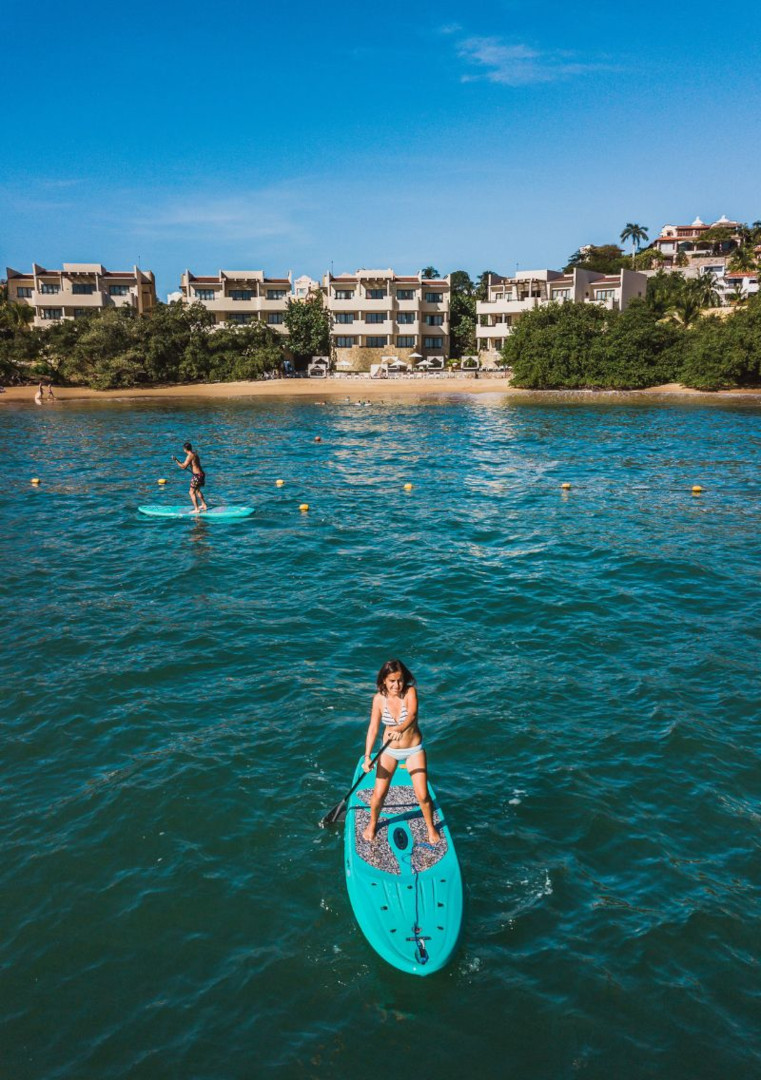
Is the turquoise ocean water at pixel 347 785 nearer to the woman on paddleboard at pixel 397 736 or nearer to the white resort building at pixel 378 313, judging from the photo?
the woman on paddleboard at pixel 397 736

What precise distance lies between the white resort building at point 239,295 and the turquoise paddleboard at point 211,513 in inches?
2802

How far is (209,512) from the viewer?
28.0 metres

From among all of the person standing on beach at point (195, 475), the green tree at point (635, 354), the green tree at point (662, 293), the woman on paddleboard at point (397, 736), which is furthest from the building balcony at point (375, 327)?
the woman on paddleboard at point (397, 736)

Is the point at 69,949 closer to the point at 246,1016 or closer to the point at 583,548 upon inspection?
the point at 246,1016

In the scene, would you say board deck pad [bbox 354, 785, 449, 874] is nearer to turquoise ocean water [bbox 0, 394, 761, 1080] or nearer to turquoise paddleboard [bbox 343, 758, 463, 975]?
turquoise paddleboard [bbox 343, 758, 463, 975]

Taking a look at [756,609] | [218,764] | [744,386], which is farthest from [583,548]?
[744,386]

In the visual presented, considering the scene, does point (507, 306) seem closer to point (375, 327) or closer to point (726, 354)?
point (375, 327)

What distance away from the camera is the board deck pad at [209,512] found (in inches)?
1096

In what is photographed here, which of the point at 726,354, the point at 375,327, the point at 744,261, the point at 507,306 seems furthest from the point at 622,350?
the point at 744,261

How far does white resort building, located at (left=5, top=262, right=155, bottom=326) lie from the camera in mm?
92688

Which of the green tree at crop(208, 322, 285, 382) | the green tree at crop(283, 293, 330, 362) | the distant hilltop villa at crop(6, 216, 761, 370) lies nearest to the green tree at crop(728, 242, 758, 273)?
the distant hilltop villa at crop(6, 216, 761, 370)

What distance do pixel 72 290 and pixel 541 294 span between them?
60.1m

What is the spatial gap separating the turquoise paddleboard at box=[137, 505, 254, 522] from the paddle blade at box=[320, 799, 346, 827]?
18.5 meters

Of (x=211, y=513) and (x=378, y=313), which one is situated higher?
(x=378, y=313)
